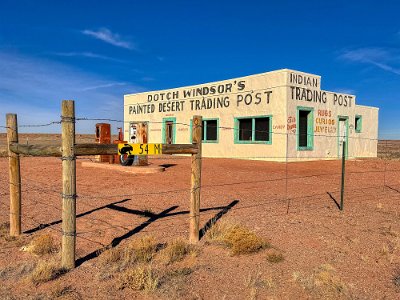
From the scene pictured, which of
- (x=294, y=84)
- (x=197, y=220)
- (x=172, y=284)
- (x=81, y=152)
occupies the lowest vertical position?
(x=172, y=284)

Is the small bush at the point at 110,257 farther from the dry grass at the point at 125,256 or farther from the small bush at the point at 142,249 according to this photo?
the small bush at the point at 142,249

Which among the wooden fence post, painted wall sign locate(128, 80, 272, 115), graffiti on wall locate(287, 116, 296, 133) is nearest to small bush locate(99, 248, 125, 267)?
the wooden fence post

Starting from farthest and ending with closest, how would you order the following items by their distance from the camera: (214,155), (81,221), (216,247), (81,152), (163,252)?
(214,155), (81,221), (216,247), (163,252), (81,152)

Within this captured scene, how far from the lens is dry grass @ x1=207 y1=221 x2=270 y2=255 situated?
504 cm

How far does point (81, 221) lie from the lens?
22.1ft

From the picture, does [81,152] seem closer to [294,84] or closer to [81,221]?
[81,221]

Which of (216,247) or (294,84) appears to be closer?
(216,247)

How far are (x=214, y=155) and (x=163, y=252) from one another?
17.1 m

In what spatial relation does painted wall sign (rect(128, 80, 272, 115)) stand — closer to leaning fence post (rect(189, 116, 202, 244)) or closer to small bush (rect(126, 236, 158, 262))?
leaning fence post (rect(189, 116, 202, 244))

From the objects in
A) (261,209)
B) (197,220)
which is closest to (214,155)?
(261,209)

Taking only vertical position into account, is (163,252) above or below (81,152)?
below

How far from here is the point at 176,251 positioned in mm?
4938

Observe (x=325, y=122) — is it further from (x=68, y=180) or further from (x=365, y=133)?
(x=68, y=180)

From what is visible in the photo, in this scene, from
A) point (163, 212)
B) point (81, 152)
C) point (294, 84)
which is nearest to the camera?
point (81, 152)
